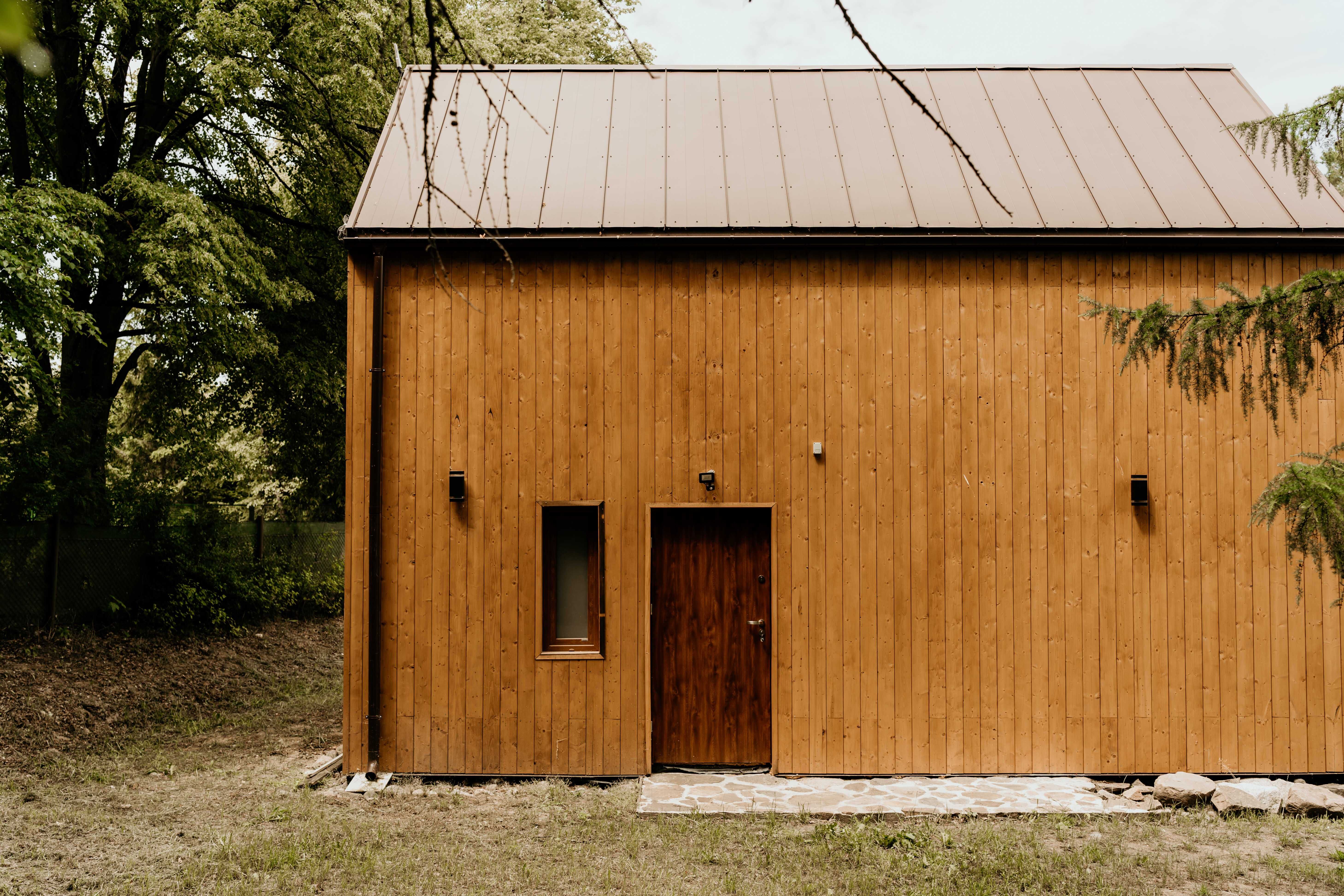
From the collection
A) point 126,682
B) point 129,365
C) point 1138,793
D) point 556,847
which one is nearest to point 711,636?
point 556,847

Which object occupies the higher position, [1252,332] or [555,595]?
[1252,332]

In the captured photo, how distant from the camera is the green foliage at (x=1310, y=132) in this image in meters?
4.15

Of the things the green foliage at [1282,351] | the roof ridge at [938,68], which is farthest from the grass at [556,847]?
the roof ridge at [938,68]

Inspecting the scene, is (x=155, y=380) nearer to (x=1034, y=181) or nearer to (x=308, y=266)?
(x=308, y=266)

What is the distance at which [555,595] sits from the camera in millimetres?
7035

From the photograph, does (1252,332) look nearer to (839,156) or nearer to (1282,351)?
(1282,351)

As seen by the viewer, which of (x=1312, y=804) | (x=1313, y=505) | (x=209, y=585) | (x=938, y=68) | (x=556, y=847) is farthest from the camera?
(x=209, y=585)

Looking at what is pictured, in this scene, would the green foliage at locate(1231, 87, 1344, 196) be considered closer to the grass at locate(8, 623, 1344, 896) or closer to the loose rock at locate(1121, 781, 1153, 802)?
the grass at locate(8, 623, 1344, 896)

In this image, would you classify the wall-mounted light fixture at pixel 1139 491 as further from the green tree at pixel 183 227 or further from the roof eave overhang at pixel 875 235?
the green tree at pixel 183 227

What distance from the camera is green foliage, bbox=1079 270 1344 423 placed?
12.1 feet

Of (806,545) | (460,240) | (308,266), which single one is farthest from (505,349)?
(308,266)

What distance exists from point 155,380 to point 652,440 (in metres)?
9.30

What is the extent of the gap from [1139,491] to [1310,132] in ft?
10.9

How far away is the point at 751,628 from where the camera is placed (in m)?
7.02
